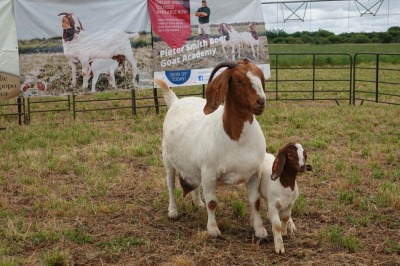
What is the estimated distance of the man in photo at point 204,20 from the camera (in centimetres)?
1207

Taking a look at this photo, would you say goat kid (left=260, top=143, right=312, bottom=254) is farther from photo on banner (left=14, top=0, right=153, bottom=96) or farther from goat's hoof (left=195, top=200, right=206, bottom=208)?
photo on banner (left=14, top=0, right=153, bottom=96)

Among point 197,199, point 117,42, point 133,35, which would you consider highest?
point 133,35

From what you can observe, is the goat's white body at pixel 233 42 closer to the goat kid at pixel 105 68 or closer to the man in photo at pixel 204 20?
the man in photo at pixel 204 20

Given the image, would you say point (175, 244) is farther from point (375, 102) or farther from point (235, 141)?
point (375, 102)

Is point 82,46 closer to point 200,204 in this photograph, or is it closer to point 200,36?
point 200,36

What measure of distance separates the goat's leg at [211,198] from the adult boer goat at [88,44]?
6.92 m

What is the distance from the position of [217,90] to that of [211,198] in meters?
A: 1.07

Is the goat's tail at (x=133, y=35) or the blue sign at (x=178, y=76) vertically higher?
the goat's tail at (x=133, y=35)

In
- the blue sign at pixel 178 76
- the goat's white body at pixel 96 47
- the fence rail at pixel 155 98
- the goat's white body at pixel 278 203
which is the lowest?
the goat's white body at pixel 278 203

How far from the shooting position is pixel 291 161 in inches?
169

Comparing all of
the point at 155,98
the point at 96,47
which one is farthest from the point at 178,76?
the point at 96,47

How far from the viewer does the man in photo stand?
12070mm

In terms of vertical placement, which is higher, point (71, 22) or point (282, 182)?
point (71, 22)

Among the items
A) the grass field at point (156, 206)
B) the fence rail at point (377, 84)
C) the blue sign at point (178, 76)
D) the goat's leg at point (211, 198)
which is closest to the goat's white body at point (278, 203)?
the grass field at point (156, 206)
